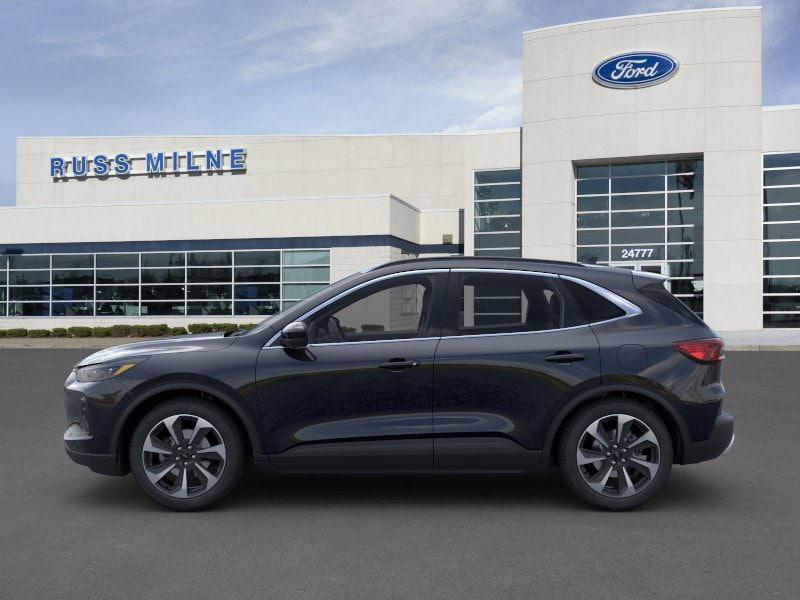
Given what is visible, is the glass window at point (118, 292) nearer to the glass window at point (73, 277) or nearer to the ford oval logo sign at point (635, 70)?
the glass window at point (73, 277)

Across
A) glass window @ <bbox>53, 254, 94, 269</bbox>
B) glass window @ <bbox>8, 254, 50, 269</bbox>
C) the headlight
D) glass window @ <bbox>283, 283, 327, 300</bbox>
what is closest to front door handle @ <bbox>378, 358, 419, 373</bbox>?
the headlight

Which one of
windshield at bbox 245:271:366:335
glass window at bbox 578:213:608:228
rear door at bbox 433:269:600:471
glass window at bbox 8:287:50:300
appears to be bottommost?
rear door at bbox 433:269:600:471

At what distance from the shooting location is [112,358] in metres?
5.68

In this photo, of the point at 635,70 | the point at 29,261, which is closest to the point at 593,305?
the point at 635,70

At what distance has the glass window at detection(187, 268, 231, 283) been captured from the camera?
109ft

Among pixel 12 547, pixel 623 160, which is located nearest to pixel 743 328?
pixel 623 160

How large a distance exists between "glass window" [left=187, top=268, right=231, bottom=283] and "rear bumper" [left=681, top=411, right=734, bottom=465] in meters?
29.1

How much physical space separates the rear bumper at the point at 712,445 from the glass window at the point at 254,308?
28.1 m

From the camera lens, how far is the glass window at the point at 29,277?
34.9 m

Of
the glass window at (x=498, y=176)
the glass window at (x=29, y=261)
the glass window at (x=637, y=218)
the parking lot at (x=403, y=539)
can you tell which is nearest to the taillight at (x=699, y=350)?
the parking lot at (x=403, y=539)

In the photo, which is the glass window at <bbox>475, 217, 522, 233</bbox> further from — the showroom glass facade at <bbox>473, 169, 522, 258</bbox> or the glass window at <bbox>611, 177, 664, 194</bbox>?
the glass window at <bbox>611, 177, 664, 194</bbox>

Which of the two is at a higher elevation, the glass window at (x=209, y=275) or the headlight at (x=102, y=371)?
the glass window at (x=209, y=275)

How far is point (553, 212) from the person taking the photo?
32.2 m

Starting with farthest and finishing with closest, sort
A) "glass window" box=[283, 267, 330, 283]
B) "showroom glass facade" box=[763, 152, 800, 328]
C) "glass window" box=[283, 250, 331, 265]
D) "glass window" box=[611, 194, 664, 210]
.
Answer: "glass window" box=[283, 267, 330, 283] → "glass window" box=[283, 250, 331, 265] → "glass window" box=[611, 194, 664, 210] → "showroom glass facade" box=[763, 152, 800, 328]
